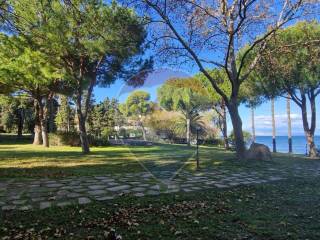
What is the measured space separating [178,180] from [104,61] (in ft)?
37.8

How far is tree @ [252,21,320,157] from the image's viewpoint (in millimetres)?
13633

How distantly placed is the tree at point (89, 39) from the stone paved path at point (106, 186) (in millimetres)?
5106

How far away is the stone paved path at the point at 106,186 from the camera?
528cm

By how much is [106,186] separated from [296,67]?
13.3 meters

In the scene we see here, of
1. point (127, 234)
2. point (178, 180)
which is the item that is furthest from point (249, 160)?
point (127, 234)

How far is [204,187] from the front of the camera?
6703 mm

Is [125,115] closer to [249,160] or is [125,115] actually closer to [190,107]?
[190,107]

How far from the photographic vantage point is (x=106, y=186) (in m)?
6.57

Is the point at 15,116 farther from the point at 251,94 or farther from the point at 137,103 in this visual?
the point at 251,94

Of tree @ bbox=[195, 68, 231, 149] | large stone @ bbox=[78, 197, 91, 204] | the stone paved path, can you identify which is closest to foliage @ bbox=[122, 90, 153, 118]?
tree @ bbox=[195, 68, 231, 149]

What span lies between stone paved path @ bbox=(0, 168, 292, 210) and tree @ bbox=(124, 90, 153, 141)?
9.63 meters

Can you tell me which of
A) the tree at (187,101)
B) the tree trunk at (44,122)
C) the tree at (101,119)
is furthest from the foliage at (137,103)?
the tree at (101,119)

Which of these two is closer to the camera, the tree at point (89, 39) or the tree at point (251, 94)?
the tree at point (89, 39)

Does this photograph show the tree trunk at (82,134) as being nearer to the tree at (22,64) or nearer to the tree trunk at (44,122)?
the tree at (22,64)
